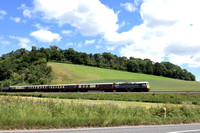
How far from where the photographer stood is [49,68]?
89375mm

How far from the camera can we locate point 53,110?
12172 millimetres

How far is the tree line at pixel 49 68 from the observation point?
86169 millimetres

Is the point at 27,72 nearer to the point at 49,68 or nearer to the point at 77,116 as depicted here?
the point at 49,68

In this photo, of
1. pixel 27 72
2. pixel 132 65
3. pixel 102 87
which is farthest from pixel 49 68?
pixel 132 65

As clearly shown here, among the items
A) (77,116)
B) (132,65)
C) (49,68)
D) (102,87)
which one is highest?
(132,65)

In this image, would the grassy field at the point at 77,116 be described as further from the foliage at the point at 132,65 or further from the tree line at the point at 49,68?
the foliage at the point at 132,65

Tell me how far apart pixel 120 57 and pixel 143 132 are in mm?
157786

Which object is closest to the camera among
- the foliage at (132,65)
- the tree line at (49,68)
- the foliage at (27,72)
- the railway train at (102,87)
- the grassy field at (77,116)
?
the grassy field at (77,116)

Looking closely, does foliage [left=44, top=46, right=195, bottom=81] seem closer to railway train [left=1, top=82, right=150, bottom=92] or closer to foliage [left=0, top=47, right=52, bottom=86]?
foliage [left=0, top=47, right=52, bottom=86]

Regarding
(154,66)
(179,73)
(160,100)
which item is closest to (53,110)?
(160,100)

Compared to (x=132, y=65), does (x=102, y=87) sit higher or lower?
lower

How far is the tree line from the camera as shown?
8617 centimetres

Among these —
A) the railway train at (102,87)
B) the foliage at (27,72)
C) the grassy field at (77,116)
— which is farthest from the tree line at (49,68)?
the grassy field at (77,116)

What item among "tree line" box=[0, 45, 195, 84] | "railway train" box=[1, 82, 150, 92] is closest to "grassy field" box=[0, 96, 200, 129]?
"railway train" box=[1, 82, 150, 92]
